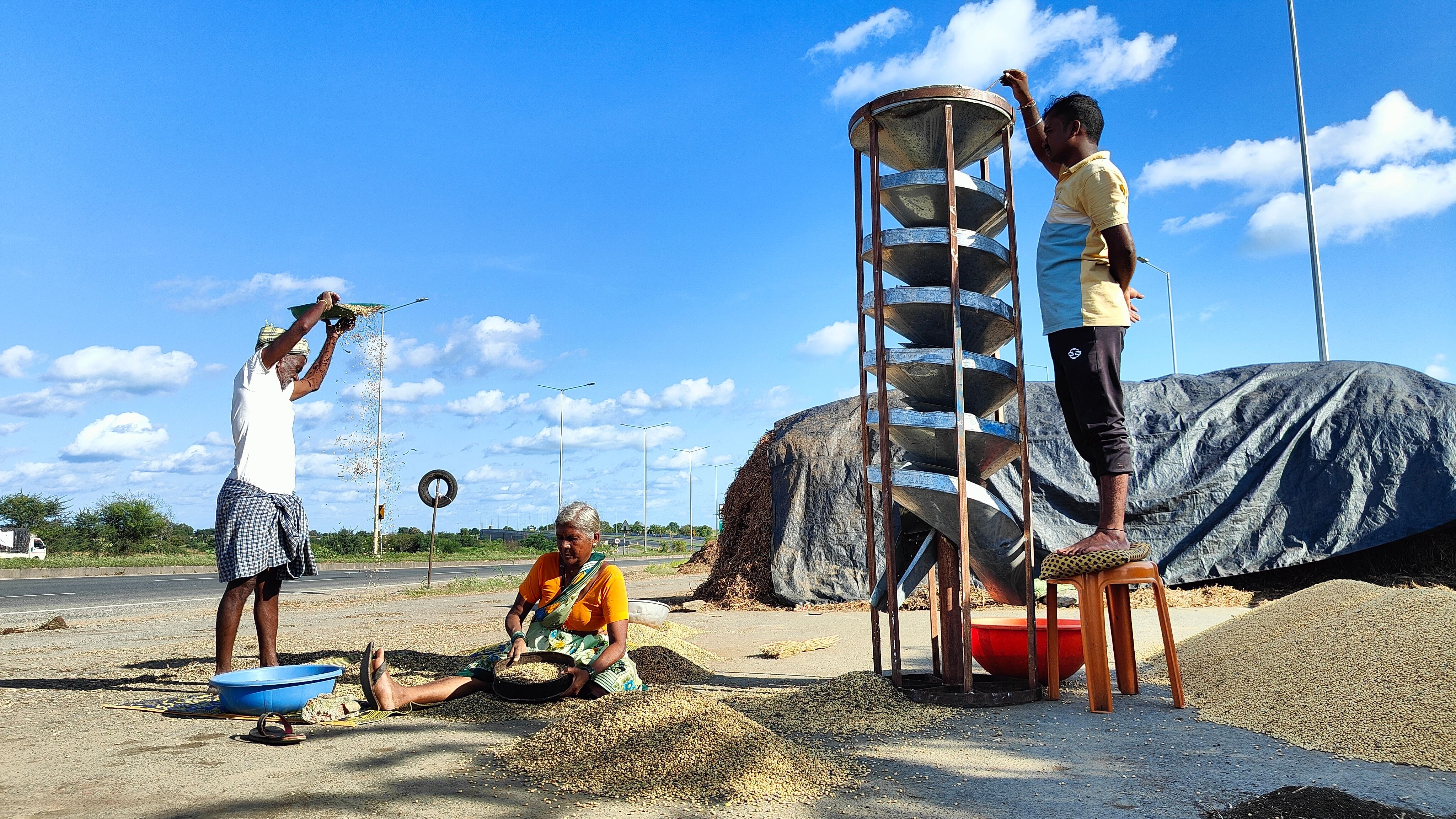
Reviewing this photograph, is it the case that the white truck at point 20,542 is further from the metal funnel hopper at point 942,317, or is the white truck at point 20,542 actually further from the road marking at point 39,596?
the metal funnel hopper at point 942,317

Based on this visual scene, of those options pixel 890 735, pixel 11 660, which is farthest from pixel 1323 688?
pixel 11 660

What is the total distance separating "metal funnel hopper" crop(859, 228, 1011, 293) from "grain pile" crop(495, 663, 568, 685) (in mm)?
2370

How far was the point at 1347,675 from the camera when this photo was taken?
344cm

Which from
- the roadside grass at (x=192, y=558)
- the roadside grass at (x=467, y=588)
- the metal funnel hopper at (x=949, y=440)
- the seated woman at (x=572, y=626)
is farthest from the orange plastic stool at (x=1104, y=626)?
the roadside grass at (x=192, y=558)

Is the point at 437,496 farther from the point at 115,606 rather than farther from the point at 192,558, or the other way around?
the point at 192,558

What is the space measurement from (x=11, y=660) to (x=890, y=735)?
5.90 metres

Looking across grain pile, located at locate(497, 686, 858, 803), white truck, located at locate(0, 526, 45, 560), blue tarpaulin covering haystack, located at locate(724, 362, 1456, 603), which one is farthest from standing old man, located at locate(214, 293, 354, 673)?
white truck, located at locate(0, 526, 45, 560)

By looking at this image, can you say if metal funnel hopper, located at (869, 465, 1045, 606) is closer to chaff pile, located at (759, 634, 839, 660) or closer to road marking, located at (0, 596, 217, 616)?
chaff pile, located at (759, 634, 839, 660)

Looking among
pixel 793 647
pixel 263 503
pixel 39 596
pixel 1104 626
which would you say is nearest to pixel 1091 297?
pixel 1104 626

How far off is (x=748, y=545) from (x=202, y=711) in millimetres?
7261

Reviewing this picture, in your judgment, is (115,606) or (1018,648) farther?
(115,606)

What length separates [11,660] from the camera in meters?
5.83

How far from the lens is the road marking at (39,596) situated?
13.6m

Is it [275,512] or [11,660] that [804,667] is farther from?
[11,660]
